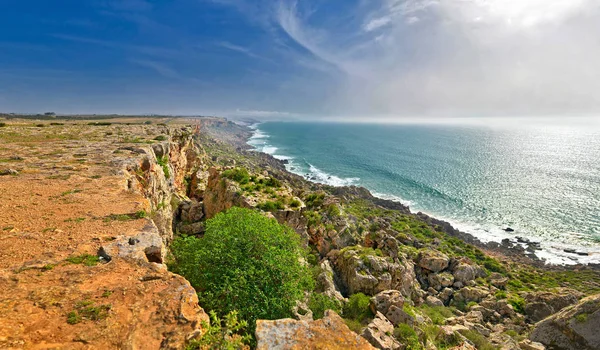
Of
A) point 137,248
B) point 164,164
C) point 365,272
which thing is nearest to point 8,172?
point 164,164

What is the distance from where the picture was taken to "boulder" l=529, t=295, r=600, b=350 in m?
19.8

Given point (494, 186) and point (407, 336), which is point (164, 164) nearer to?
point (407, 336)

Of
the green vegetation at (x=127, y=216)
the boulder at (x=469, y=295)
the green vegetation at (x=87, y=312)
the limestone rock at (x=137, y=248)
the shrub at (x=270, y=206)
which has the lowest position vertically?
the boulder at (x=469, y=295)

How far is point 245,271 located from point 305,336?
4985 mm

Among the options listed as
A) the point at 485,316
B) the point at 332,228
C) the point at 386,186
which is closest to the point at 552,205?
the point at 386,186

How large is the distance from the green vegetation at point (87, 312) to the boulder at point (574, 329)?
29411 millimetres

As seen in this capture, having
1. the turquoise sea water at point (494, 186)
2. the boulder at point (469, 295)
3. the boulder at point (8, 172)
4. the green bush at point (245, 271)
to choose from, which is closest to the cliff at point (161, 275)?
the boulder at point (469, 295)

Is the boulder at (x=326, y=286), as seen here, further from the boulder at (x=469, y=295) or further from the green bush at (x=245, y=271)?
A: the boulder at (x=469, y=295)

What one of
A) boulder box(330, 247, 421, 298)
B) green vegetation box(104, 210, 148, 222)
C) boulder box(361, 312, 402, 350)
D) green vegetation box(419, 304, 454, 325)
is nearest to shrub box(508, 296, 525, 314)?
green vegetation box(419, 304, 454, 325)

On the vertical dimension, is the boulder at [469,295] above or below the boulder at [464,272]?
below

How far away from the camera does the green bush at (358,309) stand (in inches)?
758

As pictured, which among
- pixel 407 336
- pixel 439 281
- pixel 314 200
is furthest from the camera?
pixel 314 200

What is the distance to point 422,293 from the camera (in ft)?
119

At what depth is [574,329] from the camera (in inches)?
812
